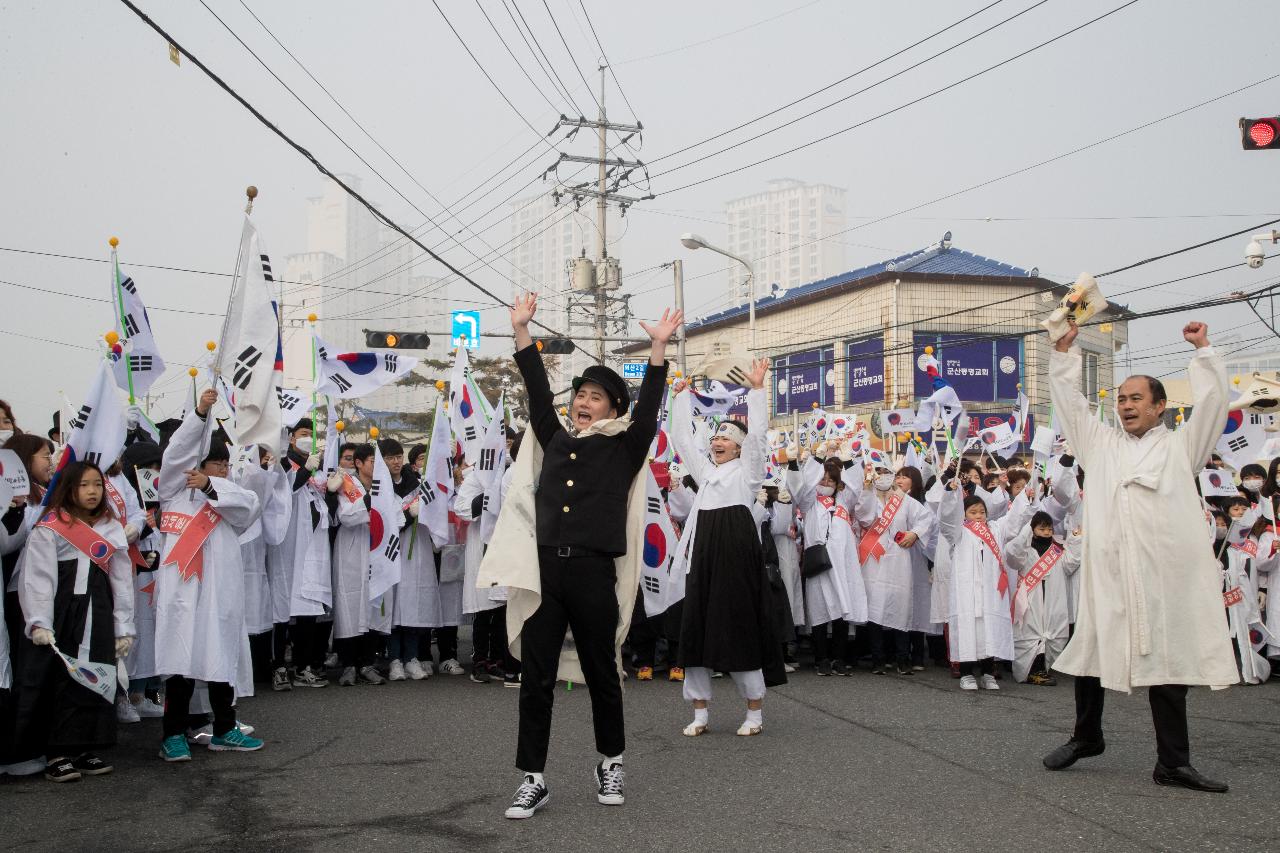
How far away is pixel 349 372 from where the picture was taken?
33.0ft

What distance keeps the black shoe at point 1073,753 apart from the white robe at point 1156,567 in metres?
0.39

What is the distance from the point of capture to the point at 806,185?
89062 mm

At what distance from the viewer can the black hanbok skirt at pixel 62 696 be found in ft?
19.0

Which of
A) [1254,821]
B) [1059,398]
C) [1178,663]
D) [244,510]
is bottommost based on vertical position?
[1254,821]

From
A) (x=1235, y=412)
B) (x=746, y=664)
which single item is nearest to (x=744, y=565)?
(x=746, y=664)

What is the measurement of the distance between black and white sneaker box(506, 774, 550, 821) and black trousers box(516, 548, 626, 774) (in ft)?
0.31

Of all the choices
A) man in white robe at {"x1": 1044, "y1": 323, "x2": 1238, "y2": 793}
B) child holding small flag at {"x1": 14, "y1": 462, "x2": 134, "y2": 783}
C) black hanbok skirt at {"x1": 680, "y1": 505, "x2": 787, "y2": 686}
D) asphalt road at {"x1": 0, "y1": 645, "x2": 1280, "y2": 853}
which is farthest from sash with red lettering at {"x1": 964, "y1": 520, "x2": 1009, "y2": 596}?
child holding small flag at {"x1": 14, "y1": 462, "x2": 134, "y2": 783}

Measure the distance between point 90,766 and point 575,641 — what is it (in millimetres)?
2797

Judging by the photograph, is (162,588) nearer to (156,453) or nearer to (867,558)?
(156,453)

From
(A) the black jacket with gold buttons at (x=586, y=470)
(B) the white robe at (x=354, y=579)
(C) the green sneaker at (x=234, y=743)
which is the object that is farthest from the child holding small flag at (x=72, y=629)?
(B) the white robe at (x=354, y=579)

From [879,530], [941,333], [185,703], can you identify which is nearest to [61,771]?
[185,703]

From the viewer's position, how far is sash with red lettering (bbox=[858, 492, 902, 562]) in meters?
10.3

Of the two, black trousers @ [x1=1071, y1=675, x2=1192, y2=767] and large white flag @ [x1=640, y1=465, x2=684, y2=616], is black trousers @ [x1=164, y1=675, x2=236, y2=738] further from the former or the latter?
black trousers @ [x1=1071, y1=675, x2=1192, y2=767]

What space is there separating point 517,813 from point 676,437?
3.29m
